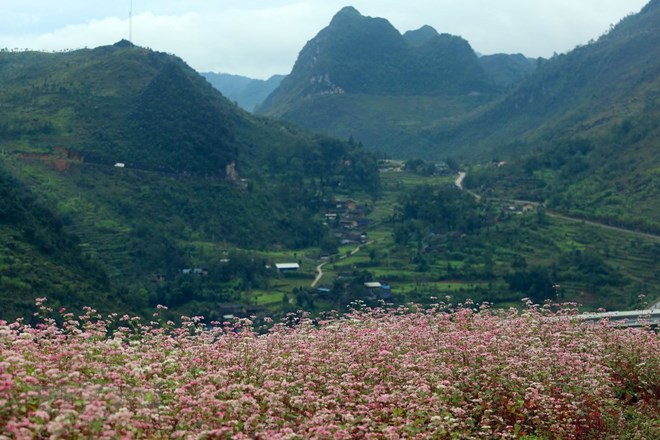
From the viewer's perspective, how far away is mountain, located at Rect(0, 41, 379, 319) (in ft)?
94.7

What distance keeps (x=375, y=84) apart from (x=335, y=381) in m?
140

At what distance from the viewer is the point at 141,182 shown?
53125 mm

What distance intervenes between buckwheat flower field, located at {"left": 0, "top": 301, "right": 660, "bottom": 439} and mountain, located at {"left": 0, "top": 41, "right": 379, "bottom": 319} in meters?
16.4

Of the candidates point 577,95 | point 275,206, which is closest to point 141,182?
point 275,206

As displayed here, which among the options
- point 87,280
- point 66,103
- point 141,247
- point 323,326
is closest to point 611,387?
point 323,326

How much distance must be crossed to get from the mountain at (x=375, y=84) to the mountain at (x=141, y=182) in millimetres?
51083

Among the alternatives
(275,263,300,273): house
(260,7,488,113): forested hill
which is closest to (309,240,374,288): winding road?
(275,263,300,273): house

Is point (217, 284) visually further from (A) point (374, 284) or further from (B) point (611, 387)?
(B) point (611, 387)

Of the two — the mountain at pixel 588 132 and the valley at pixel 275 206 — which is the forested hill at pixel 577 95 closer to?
the mountain at pixel 588 132

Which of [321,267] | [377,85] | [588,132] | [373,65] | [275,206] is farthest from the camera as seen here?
[373,65]

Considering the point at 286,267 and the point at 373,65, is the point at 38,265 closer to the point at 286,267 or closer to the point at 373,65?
the point at 286,267

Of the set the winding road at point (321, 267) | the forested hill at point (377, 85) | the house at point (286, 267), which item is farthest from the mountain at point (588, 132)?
the house at point (286, 267)

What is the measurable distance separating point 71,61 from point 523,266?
1880 inches

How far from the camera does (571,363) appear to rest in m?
9.27
